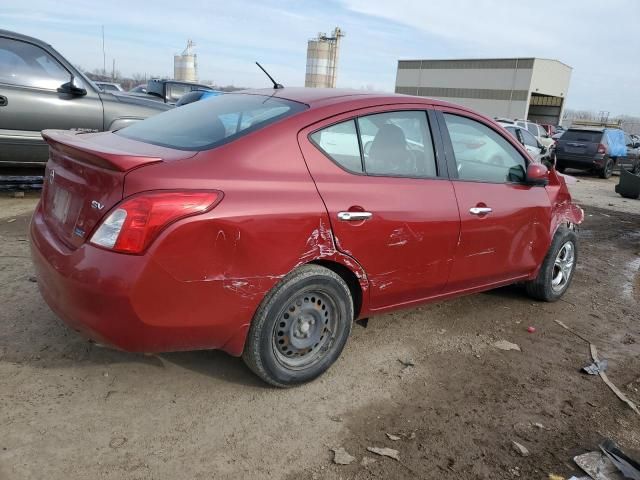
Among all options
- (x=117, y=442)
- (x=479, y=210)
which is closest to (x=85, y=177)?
(x=117, y=442)

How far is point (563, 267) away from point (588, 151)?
14.2 m

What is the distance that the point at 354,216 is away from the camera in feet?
9.55

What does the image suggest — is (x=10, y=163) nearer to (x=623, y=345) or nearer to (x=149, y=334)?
(x=149, y=334)

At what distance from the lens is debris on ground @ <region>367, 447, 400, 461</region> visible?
2.51 metres

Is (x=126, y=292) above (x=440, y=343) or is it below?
above

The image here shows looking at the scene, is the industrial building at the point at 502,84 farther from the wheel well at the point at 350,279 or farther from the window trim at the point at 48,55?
the wheel well at the point at 350,279

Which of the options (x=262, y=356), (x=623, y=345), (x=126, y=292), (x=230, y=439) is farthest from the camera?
(x=623, y=345)

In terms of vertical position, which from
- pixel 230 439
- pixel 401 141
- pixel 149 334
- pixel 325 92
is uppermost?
pixel 325 92

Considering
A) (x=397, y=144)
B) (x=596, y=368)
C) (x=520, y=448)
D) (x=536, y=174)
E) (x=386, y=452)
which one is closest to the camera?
(x=386, y=452)

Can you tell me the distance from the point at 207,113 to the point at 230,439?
1.95 m

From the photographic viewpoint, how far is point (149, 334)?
A: 8.00 feet

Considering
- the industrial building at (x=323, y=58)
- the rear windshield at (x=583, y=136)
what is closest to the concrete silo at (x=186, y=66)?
the industrial building at (x=323, y=58)

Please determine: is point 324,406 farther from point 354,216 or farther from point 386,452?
point 354,216

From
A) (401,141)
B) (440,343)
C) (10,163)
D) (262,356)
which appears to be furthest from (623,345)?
(10,163)
